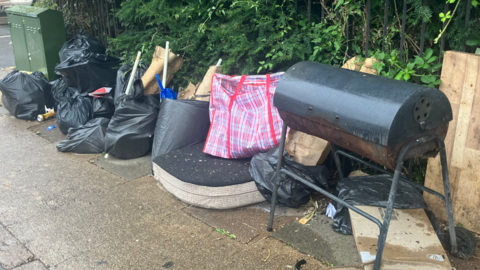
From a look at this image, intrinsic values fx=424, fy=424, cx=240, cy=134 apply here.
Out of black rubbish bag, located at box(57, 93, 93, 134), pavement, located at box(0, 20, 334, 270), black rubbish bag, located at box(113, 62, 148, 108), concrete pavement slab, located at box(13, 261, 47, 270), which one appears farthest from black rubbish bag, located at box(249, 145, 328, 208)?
black rubbish bag, located at box(57, 93, 93, 134)

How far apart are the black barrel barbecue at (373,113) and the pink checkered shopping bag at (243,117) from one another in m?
0.85

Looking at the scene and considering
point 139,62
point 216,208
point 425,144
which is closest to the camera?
point 425,144

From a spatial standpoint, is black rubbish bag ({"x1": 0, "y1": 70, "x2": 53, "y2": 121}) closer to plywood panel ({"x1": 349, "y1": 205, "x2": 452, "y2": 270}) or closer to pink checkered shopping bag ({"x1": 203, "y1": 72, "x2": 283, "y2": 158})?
pink checkered shopping bag ({"x1": 203, "y1": 72, "x2": 283, "y2": 158})

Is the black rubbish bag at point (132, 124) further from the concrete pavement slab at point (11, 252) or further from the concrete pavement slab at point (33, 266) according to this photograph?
the concrete pavement slab at point (33, 266)

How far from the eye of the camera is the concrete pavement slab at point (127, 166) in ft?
14.1

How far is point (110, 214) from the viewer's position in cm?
355

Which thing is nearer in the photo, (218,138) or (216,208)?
(216,208)

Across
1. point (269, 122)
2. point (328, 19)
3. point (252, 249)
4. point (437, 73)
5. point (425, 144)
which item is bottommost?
point (252, 249)

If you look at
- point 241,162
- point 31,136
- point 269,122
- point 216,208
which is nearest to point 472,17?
point 269,122

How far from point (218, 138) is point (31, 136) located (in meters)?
2.93

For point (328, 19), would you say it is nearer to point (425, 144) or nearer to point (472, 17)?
point (472, 17)

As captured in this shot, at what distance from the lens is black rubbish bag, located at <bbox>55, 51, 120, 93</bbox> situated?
5.48 metres

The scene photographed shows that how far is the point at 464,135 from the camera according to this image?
2896 millimetres

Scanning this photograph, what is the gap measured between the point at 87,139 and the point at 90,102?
2.64ft
